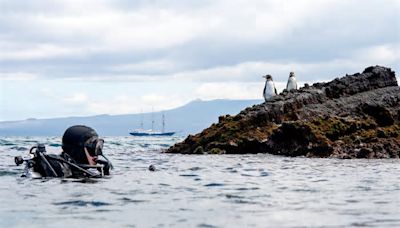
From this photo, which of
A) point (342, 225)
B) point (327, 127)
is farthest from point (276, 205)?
point (327, 127)

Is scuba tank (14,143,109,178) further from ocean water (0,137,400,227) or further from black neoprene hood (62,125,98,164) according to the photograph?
ocean water (0,137,400,227)

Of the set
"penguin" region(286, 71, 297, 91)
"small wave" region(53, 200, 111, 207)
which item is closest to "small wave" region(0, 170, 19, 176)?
"small wave" region(53, 200, 111, 207)

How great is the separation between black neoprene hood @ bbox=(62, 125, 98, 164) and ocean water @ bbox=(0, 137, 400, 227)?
1109 mm

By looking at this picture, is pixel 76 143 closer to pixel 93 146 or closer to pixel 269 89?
pixel 93 146

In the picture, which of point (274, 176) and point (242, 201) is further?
point (274, 176)

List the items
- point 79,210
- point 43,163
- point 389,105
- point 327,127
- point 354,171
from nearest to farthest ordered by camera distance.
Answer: point 79,210 → point 43,163 → point 354,171 → point 327,127 → point 389,105

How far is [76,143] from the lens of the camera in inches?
799

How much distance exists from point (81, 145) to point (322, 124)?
17.3 m

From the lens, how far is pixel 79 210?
13.5 meters

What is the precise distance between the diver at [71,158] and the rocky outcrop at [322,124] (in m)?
14.9

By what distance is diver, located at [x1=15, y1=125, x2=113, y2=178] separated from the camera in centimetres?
1967

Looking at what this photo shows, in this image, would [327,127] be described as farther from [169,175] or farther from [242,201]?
[242,201]

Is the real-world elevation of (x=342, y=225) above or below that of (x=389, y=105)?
below

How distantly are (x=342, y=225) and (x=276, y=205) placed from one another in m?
2.75
